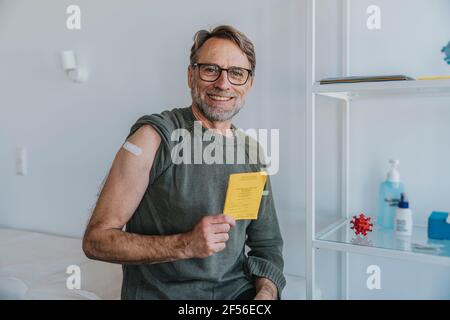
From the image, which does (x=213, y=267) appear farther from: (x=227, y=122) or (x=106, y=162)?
(x=106, y=162)

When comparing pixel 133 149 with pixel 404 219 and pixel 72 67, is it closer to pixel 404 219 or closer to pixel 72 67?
pixel 404 219

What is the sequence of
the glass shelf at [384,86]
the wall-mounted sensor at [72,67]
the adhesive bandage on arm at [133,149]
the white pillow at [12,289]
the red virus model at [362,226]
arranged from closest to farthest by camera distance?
the glass shelf at [384,86] < the adhesive bandage on arm at [133,149] < the red virus model at [362,226] < the white pillow at [12,289] < the wall-mounted sensor at [72,67]

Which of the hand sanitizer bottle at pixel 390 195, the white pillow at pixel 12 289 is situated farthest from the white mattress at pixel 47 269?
the hand sanitizer bottle at pixel 390 195

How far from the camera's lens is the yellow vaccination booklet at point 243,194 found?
104 centimetres

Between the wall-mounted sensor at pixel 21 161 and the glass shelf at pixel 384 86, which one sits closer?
the glass shelf at pixel 384 86

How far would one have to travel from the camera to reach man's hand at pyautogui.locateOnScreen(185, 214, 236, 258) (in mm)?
1081

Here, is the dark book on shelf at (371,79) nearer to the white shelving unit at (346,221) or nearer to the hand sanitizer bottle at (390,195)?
the white shelving unit at (346,221)

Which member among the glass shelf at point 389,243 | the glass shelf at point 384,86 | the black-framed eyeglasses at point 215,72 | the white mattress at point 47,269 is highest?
the black-framed eyeglasses at point 215,72

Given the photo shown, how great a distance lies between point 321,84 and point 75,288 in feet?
3.35

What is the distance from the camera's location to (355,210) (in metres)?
1.45

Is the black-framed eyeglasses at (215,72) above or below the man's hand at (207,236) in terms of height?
above

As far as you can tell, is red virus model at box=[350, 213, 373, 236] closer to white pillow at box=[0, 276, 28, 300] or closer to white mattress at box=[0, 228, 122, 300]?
white mattress at box=[0, 228, 122, 300]

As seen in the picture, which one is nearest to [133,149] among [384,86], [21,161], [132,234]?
[132,234]
